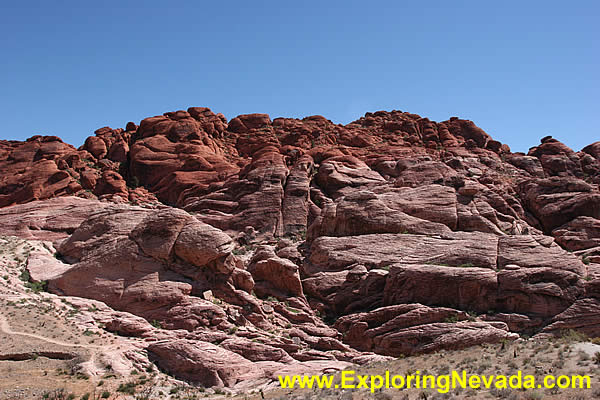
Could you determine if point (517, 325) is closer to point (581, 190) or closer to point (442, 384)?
point (442, 384)

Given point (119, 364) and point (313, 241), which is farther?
point (313, 241)

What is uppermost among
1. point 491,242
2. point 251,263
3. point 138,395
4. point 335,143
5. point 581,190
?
point 335,143

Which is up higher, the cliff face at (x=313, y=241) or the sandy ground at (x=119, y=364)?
the cliff face at (x=313, y=241)

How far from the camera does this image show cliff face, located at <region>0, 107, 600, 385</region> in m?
27.2

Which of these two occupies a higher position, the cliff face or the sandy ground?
the cliff face

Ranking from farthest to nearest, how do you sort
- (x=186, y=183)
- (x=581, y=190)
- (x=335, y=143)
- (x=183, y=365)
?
1. (x=335, y=143)
2. (x=186, y=183)
3. (x=581, y=190)
4. (x=183, y=365)

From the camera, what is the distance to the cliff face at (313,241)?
89.2 ft

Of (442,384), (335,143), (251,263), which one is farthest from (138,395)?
(335,143)

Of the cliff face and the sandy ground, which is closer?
the sandy ground

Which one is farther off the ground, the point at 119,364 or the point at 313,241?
the point at 313,241

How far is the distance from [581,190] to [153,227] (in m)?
36.0

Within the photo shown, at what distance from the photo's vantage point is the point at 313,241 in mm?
37312

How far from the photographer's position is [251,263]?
111 feet

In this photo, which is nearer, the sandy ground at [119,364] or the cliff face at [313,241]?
the sandy ground at [119,364]
